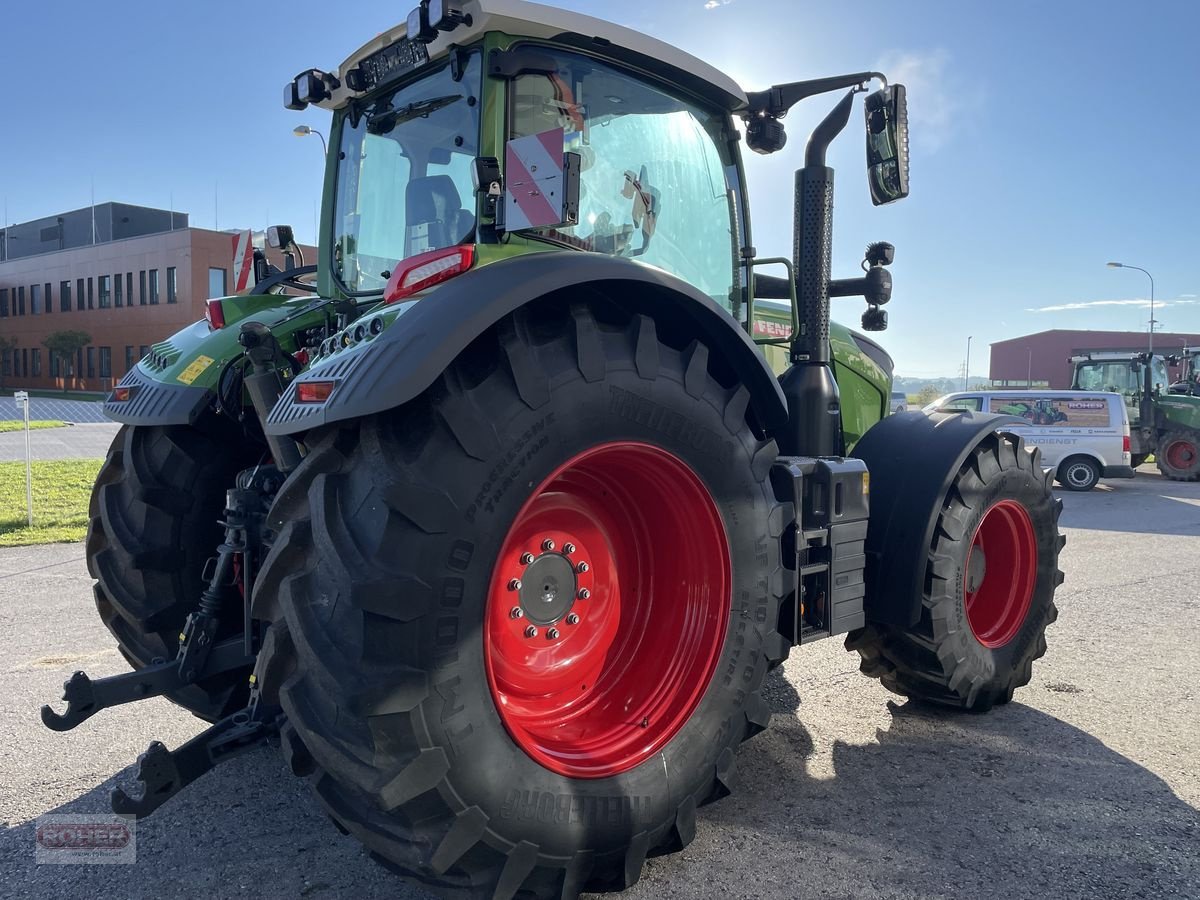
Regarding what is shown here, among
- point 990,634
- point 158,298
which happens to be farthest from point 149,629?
point 158,298

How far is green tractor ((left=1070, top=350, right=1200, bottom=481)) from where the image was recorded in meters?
17.1

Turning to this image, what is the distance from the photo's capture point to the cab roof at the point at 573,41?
108 inches

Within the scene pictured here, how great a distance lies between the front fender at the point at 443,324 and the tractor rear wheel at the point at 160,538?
1091mm

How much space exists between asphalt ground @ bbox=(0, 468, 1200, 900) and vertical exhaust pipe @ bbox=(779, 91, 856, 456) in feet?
4.15

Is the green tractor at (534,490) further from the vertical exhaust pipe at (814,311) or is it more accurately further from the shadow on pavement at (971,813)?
the shadow on pavement at (971,813)

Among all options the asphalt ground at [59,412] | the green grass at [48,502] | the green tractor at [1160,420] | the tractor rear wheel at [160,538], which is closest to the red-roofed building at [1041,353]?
the green tractor at [1160,420]

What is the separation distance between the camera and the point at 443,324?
2188mm

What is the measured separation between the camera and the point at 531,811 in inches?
90.0

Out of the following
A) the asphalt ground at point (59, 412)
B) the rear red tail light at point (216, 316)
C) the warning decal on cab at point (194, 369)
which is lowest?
the asphalt ground at point (59, 412)

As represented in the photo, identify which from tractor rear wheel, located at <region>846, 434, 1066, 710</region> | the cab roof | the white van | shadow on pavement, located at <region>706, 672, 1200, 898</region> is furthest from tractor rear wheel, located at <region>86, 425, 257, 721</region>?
the white van

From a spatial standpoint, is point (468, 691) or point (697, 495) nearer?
point (468, 691)

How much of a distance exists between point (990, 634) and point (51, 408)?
114ft

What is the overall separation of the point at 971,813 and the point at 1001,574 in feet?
5.13

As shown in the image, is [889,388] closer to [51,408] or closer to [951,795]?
[951,795]
